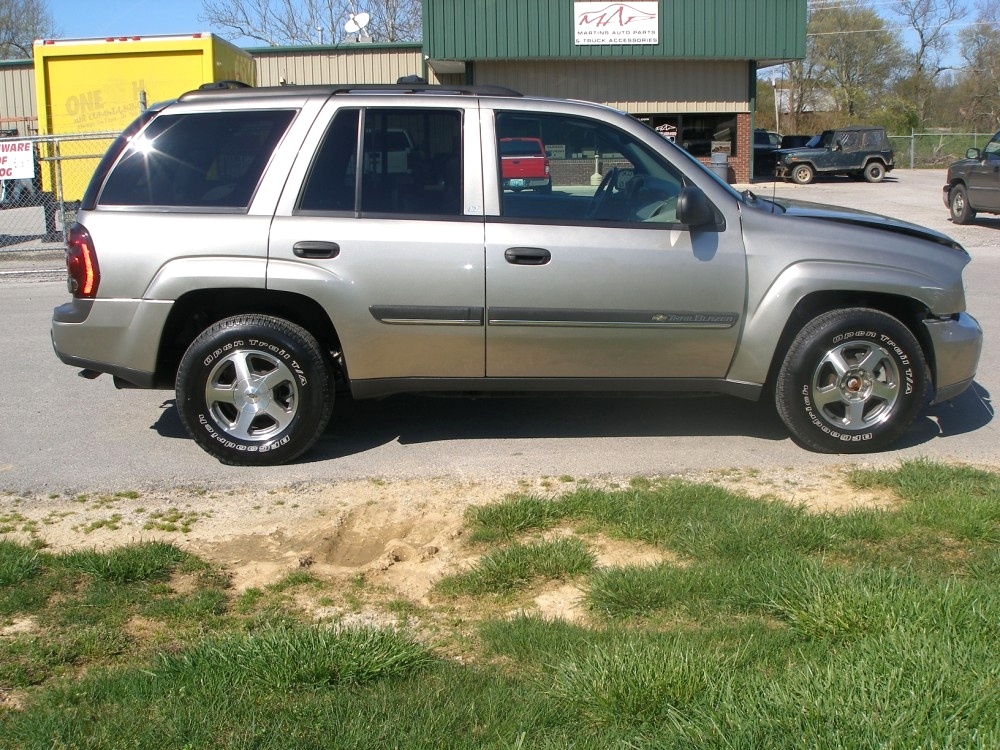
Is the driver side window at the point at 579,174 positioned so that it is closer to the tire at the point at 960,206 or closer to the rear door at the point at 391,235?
the rear door at the point at 391,235

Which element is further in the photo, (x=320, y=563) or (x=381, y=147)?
(x=381, y=147)

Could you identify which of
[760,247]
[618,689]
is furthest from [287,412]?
[618,689]

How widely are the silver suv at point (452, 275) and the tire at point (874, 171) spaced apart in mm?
30310

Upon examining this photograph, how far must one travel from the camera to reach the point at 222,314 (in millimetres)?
5816

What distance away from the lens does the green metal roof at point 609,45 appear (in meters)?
29.1

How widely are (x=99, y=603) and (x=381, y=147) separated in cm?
283

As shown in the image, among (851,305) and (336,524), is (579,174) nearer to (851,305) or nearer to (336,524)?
(851,305)

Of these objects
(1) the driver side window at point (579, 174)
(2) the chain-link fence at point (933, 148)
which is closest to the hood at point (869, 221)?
(1) the driver side window at point (579, 174)

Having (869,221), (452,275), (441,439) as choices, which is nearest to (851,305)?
(869,221)

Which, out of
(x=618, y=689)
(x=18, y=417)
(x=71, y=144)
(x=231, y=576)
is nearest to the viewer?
(x=618, y=689)

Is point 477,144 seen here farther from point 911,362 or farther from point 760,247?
point 911,362

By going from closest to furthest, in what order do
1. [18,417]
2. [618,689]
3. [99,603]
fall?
[618,689]
[99,603]
[18,417]

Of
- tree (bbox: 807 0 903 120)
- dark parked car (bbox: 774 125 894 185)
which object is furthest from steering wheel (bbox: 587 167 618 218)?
tree (bbox: 807 0 903 120)

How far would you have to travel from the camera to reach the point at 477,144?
5613mm
